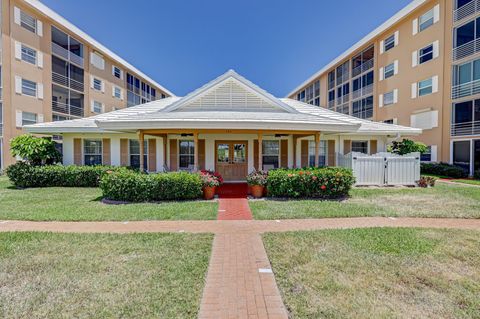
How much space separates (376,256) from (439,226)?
358 cm

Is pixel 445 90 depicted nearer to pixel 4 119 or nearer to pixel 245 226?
pixel 245 226

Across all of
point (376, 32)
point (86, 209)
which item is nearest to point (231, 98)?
point (86, 209)

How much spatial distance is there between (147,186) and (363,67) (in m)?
31.7

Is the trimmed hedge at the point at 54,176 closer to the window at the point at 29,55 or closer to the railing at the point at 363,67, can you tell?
the window at the point at 29,55

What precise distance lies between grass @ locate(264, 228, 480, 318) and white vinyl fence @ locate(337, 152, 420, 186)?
7030 mm

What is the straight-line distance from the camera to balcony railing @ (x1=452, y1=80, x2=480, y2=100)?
1803 cm

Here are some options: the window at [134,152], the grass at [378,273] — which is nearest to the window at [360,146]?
the grass at [378,273]

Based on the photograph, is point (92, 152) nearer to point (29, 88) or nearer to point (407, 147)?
point (29, 88)

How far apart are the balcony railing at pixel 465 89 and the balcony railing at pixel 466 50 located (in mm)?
2200

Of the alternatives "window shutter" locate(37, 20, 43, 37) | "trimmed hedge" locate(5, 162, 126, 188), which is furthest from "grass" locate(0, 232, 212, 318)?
"window shutter" locate(37, 20, 43, 37)

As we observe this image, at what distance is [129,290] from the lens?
12.0ft

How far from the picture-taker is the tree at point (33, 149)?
42.5ft

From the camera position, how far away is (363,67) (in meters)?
30.6

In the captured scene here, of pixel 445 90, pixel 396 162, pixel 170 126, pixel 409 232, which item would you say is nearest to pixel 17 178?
pixel 170 126
